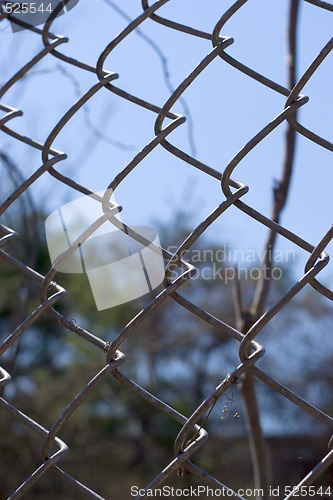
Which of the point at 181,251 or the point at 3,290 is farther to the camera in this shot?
the point at 3,290

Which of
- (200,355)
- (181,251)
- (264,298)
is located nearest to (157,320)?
(200,355)

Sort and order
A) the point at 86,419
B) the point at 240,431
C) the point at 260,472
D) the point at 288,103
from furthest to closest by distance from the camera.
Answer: the point at 86,419
the point at 240,431
the point at 260,472
the point at 288,103

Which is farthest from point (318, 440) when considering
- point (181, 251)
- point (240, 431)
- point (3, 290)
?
point (181, 251)

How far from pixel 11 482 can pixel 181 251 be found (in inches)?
161

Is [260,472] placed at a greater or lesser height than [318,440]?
lesser

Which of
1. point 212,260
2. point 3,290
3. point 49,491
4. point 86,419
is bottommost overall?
point 49,491

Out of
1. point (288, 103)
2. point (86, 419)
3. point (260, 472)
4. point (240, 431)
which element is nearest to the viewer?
point (288, 103)

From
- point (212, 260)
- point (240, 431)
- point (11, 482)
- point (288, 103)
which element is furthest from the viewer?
point (240, 431)

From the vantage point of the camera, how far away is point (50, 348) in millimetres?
4996

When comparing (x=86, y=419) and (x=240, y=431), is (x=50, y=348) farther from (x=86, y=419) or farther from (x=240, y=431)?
(x=240, y=431)

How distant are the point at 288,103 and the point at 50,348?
15.0ft

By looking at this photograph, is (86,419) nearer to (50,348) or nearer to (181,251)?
(50,348)

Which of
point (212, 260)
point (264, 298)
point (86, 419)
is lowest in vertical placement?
point (86, 419)

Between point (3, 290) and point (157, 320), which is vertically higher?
point (157, 320)
